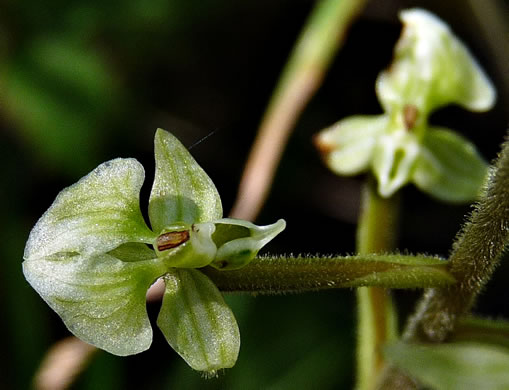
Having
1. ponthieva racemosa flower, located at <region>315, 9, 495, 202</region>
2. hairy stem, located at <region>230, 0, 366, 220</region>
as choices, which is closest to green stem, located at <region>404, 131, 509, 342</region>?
ponthieva racemosa flower, located at <region>315, 9, 495, 202</region>

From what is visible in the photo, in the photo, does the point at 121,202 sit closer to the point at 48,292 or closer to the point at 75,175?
the point at 48,292

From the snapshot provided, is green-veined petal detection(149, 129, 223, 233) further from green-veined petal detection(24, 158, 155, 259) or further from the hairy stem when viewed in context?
the hairy stem

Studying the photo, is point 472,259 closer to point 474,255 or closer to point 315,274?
point 474,255

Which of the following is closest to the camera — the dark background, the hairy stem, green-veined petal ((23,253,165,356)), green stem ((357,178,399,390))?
green-veined petal ((23,253,165,356))

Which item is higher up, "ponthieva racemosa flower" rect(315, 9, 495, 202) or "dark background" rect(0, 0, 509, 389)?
"ponthieva racemosa flower" rect(315, 9, 495, 202)

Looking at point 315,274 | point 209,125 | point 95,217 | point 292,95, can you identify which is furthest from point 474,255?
point 209,125

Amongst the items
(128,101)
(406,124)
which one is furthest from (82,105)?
(406,124)
